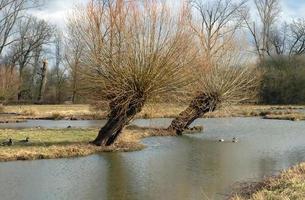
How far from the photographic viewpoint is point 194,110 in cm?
2973

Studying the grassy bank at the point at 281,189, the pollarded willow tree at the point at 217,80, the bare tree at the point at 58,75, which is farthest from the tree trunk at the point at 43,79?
the grassy bank at the point at 281,189

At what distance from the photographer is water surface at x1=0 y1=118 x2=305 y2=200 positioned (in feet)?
43.9

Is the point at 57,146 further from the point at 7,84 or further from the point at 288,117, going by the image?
the point at 7,84

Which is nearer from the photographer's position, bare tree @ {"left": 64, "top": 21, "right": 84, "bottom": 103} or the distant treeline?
bare tree @ {"left": 64, "top": 21, "right": 84, "bottom": 103}

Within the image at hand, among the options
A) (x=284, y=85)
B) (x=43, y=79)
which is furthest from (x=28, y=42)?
(x=284, y=85)

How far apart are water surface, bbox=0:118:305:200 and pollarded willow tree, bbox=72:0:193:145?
8.25 feet

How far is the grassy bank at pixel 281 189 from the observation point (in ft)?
35.5

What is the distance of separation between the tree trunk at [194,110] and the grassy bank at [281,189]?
552 inches

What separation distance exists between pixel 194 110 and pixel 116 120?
Answer: 9.00m

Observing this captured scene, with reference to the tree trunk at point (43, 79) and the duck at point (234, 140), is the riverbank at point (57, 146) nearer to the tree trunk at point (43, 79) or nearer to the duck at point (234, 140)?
the duck at point (234, 140)

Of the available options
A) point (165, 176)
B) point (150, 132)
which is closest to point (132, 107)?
point (165, 176)

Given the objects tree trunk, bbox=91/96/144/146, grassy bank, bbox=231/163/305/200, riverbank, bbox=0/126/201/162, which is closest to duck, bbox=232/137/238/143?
riverbank, bbox=0/126/201/162

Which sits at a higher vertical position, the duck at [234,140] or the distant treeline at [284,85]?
the distant treeline at [284,85]

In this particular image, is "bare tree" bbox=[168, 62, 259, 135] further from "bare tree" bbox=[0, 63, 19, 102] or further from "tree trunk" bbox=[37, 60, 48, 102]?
"tree trunk" bbox=[37, 60, 48, 102]
